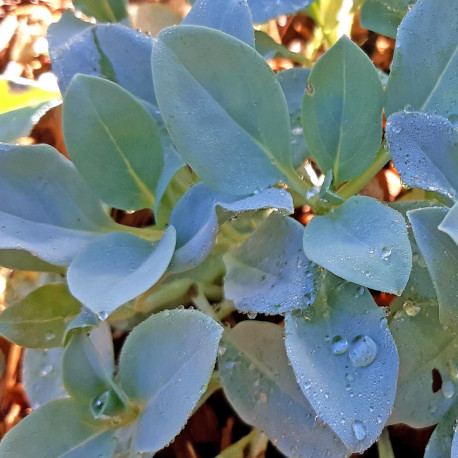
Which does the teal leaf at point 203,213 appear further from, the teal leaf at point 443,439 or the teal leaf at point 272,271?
the teal leaf at point 443,439

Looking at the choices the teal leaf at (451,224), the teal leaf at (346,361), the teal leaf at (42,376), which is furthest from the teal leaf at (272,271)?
the teal leaf at (42,376)

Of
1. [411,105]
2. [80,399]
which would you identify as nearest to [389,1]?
[411,105]

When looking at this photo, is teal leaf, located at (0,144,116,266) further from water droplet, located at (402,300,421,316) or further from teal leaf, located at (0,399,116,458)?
water droplet, located at (402,300,421,316)

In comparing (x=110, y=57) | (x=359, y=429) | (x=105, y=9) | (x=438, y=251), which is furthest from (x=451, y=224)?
(x=105, y=9)

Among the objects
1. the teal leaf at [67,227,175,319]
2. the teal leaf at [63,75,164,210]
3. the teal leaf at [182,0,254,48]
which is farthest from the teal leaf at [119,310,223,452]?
the teal leaf at [182,0,254,48]

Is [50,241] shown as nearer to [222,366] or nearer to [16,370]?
[222,366]

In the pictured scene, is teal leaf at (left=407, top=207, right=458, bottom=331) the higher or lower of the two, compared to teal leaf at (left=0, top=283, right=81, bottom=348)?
higher

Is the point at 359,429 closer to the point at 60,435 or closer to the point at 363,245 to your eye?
the point at 363,245
